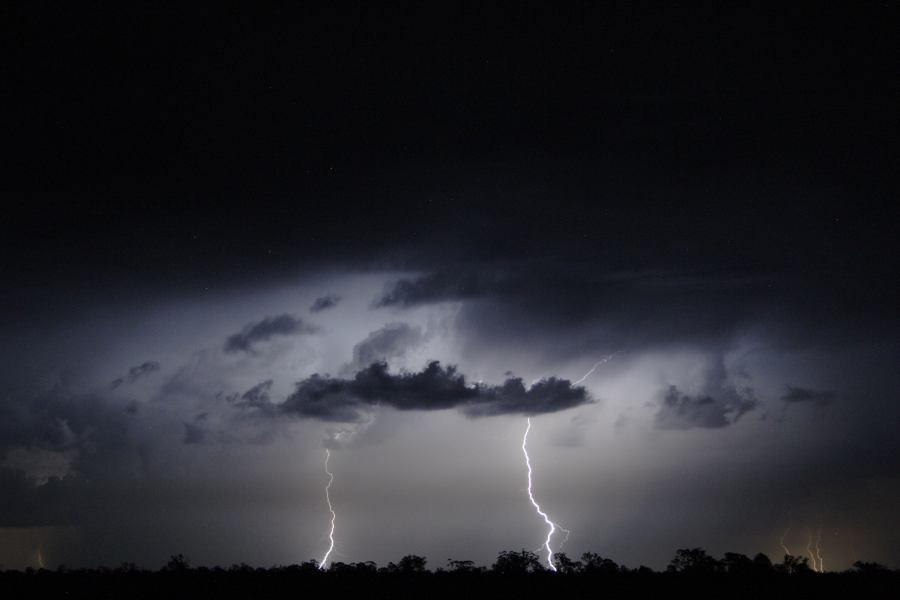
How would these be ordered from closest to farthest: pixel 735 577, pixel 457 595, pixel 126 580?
pixel 457 595 → pixel 735 577 → pixel 126 580

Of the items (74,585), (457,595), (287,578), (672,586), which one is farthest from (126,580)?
(672,586)

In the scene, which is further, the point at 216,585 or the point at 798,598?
the point at 216,585

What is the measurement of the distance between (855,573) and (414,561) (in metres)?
56.7

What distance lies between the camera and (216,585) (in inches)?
4026

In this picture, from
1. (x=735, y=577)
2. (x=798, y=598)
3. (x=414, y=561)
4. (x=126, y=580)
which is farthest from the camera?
(x=414, y=561)

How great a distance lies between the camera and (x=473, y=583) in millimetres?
103562

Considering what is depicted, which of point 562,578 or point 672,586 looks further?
point 562,578

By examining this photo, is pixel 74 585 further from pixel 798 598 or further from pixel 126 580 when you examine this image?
pixel 798 598

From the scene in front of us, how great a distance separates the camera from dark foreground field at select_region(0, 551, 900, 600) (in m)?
93.5

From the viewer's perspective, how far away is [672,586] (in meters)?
97.6

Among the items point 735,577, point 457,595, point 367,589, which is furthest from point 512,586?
point 735,577

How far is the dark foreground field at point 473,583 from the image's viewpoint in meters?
93.5

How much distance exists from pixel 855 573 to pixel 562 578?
3361 centimetres

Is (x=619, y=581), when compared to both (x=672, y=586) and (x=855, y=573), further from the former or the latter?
(x=855, y=573)
